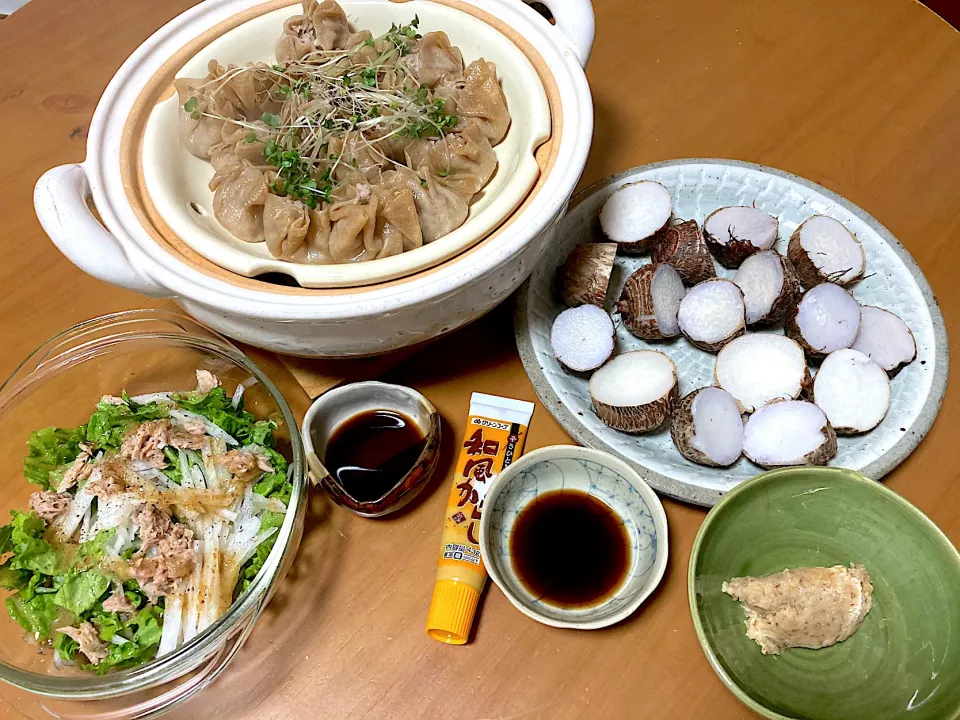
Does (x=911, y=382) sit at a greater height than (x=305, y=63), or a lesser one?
lesser

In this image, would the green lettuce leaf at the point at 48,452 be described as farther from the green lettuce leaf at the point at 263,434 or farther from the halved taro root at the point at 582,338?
the halved taro root at the point at 582,338

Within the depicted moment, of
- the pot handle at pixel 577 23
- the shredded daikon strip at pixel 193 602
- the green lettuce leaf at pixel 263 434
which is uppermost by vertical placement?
the pot handle at pixel 577 23

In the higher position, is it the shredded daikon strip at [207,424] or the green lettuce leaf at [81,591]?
the shredded daikon strip at [207,424]

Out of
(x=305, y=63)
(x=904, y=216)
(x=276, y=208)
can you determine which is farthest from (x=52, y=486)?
(x=904, y=216)

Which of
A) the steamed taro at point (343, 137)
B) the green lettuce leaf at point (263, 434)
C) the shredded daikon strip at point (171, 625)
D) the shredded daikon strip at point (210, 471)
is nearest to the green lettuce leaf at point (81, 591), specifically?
the shredded daikon strip at point (171, 625)

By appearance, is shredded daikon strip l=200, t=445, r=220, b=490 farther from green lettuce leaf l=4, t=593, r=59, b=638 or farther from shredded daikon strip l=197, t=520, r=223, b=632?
green lettuce leaf l=4, t=593, r=59, b=638

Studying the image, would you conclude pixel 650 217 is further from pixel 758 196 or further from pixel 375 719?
pixel 375 719
